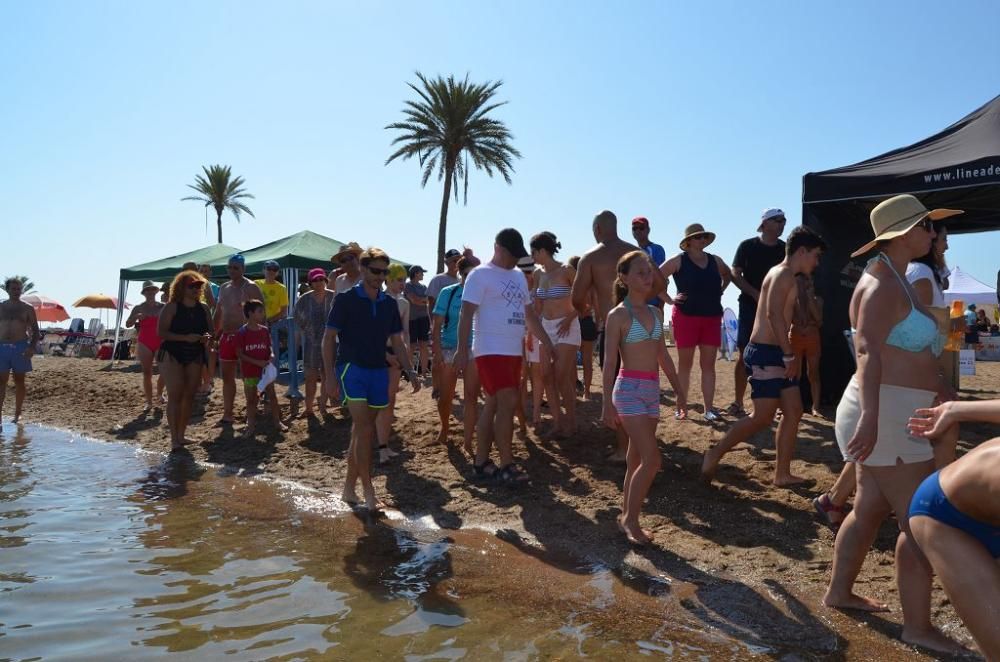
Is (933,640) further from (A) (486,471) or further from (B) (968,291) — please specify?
(B) (968,291)

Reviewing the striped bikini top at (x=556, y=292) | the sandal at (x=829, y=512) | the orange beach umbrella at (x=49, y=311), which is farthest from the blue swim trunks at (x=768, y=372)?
the orange beach umbrella at (x=49, y=311)

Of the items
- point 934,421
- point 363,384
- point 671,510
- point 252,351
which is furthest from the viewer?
point 252,351

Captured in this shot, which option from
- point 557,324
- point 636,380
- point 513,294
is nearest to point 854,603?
point 636,380

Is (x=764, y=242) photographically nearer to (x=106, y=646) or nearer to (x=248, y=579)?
(x=248, y=579)

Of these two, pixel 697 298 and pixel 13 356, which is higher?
pixel 697 298

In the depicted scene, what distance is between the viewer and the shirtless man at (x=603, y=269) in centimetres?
646

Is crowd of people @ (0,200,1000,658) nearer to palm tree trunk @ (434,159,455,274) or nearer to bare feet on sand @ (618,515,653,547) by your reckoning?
bare feet on sand @ (618,515,653,547)

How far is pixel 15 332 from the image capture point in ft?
33.7

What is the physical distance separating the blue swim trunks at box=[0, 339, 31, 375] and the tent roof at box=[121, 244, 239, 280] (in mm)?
7921

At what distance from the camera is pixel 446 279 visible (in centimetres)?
959

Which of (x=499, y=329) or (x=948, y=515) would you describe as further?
(x=499, y=329)

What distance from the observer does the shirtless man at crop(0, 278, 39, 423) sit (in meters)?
10.2

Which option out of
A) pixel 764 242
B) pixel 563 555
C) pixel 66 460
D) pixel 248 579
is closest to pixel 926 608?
pixel 563 555

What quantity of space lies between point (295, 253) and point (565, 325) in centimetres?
1119
